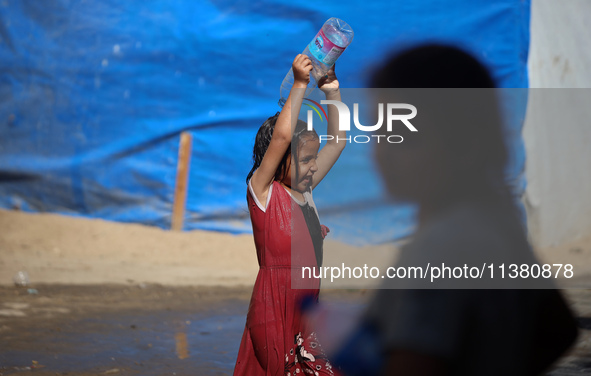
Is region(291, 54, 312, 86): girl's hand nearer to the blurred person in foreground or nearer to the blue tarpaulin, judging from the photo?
the blurred person in foreground

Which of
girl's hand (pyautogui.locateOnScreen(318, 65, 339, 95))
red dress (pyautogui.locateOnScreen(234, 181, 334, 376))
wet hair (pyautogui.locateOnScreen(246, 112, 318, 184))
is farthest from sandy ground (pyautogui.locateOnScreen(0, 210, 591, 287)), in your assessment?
girl's hand (pyautogui.locateOnScreen(318, 65, 339, 95))

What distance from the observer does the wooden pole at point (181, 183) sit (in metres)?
7.70

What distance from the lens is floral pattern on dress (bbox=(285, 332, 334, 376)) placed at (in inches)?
87.2

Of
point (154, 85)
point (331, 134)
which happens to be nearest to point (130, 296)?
point (154, 85)

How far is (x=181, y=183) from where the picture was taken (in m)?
7.70

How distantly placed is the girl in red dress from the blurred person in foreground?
1192 millimetres

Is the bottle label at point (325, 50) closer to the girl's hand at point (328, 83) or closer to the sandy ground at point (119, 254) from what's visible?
the girl's hand at point (328, 83)

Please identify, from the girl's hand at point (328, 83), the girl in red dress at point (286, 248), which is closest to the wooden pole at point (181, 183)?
the girl in red dress at point (286, 248)

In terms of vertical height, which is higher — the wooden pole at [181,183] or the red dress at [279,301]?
the wooden pole at [181,183]

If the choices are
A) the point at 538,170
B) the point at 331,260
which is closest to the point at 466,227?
the point at 331,260

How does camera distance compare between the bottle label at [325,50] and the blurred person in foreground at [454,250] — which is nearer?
the blurred person in foreground at [454,250]

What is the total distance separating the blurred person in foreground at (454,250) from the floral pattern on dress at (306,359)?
1.20 meters

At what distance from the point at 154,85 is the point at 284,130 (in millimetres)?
5725

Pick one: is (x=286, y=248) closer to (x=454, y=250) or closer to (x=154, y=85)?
(x=454, y=250)
